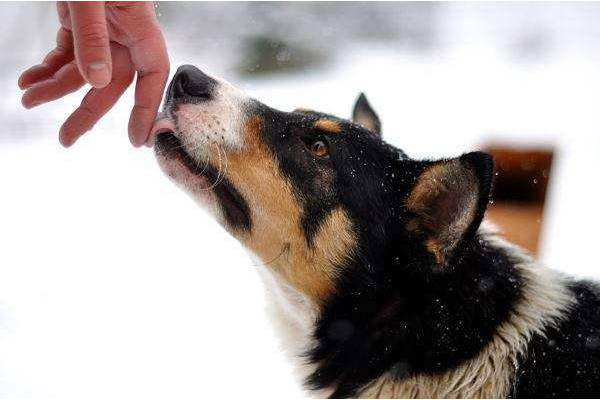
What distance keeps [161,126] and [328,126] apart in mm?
726

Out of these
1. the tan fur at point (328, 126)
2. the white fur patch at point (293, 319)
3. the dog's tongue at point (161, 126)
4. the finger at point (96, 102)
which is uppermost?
the finger at point (96, 102)

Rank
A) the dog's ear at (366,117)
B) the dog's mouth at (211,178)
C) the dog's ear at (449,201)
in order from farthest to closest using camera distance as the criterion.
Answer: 1. the dog's ear at (366,117)
2. the dog's mouth at (211,178)
3. the dog's ear at (449,201)

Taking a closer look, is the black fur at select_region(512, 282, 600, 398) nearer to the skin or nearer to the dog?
the dog

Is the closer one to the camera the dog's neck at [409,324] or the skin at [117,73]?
the skin at [117,73]

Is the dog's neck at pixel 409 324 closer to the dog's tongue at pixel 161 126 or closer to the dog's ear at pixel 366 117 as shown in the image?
the dog's tongue at pixel 161 126

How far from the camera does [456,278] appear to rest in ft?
9.71

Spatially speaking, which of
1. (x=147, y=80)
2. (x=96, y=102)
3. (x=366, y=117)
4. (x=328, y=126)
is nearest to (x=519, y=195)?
(x=366, y=117)

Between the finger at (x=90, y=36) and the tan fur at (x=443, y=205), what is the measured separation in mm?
1345

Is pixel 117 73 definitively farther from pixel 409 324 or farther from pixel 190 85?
pixel 409 324

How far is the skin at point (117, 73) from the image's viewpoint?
2822 millimetres

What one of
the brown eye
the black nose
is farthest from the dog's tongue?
the brown eye

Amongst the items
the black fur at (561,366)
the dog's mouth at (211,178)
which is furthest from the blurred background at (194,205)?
the black fur at (561,366)

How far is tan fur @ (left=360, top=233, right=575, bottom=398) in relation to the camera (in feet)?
9.61

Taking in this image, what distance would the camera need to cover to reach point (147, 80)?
300 cm
